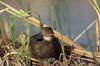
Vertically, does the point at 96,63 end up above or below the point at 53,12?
below

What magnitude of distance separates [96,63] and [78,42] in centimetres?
97

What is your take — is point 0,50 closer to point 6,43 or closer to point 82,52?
point 6,43

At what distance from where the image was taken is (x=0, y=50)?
6047 millimetres

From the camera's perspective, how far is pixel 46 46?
5.88 m

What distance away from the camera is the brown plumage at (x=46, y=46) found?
5820 mm

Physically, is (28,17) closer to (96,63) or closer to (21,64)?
(21,64)

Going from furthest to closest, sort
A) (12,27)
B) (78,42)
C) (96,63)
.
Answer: (78,42)
(12,27)
(96,63)

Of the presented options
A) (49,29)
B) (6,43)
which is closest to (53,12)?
(49,29)

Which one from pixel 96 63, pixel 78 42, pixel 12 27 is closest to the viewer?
pixel 96 63

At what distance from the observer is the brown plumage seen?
582 cm

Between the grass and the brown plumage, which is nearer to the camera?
the grass

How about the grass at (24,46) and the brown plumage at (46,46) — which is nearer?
the grass at (24,46)

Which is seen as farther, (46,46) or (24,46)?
(46,46)

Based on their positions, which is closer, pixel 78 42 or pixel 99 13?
pixel 99 13
